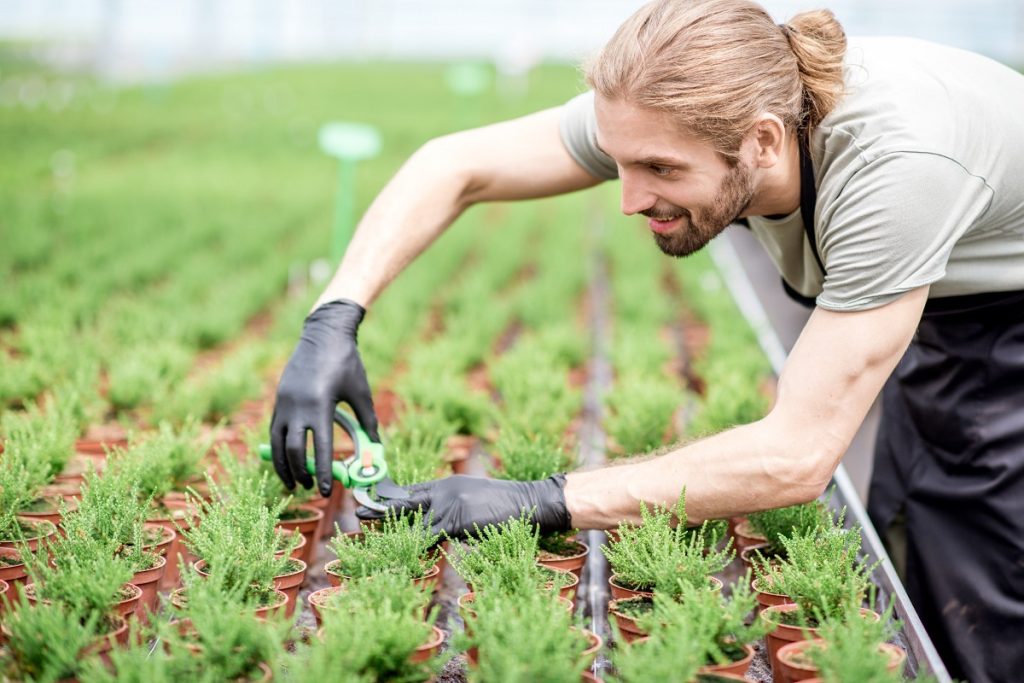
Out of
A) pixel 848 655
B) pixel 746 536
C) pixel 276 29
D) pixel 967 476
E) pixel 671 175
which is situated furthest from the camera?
pixel 276 29

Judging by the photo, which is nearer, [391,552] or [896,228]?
[896,228]

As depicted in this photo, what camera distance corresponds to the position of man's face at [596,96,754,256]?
1920mm

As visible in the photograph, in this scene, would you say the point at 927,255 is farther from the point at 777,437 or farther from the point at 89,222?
the point at 89,222

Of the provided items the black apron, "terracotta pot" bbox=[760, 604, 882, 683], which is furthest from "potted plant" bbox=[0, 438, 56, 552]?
the black apron

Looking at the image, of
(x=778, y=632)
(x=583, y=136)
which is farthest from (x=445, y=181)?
(x=778, y=632)

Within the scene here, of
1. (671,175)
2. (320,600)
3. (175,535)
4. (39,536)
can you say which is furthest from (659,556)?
(39,536)

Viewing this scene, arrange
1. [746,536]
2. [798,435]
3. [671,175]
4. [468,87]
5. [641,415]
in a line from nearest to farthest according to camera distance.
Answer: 1. [798,435]
2. [671,175]
3. [746,536]
4. [641,415]
5. [468,87]

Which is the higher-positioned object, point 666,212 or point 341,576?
point 666,212

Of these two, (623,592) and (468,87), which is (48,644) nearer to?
(623,592)

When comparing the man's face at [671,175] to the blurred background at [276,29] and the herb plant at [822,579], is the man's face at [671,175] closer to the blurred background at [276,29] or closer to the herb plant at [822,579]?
the herb plant at [822,579]

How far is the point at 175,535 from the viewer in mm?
2174

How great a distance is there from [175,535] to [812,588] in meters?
1.30

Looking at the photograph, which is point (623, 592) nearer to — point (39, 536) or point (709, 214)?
point (709, 214)

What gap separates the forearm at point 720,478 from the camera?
1.85 meters
